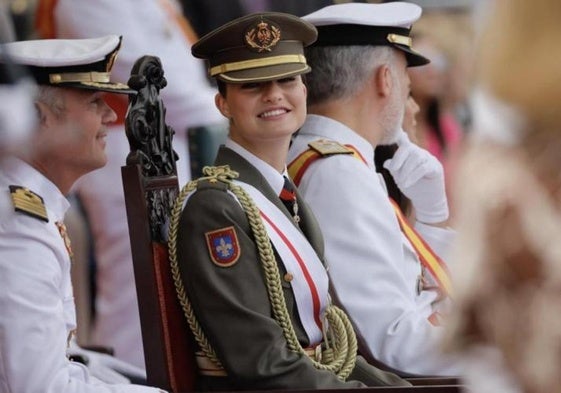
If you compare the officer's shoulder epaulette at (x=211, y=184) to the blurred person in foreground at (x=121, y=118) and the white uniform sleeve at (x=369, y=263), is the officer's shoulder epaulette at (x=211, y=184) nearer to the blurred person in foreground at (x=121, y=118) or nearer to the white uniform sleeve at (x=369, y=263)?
the white uniform sleeve at (x=369, y=263)

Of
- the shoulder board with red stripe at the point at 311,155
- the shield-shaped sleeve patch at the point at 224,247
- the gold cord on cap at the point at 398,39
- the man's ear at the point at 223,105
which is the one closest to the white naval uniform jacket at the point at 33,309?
the shield-shaped sleeve patch at the point at 224,247

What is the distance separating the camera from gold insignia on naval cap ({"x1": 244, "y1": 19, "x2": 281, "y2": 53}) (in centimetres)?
348

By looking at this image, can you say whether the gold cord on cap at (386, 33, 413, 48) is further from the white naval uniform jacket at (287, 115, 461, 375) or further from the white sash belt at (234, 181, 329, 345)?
the white sash belt at (234, 181, 329, 345)

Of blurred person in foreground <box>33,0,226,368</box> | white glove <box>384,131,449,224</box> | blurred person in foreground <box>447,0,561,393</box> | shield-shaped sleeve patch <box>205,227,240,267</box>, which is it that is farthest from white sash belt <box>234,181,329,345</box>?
blurred person in foreground <box>447,0,561,393</box>

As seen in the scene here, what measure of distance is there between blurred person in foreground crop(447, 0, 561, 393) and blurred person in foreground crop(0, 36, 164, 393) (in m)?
1.35

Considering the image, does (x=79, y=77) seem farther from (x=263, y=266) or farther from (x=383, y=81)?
(x=383, y=81)

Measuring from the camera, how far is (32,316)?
2.90 meters

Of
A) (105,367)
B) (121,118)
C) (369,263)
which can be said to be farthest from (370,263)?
(121,118)

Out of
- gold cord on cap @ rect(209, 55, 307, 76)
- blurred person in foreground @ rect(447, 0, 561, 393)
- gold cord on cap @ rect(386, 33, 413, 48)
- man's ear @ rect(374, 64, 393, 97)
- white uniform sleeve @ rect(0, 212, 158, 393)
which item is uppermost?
blurred person in foreground @ rect(447, 0, 561, 393)

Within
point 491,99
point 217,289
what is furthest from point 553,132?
point 217,289

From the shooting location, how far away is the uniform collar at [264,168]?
3.44 m

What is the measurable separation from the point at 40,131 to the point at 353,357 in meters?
0.86

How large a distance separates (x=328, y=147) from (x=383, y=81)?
0.35 meters

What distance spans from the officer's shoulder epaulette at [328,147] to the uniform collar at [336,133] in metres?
0.09
